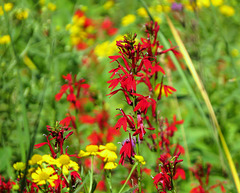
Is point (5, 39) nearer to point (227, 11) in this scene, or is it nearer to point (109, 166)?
point (109, 166)

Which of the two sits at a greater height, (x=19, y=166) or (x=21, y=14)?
(x=21, y=14)

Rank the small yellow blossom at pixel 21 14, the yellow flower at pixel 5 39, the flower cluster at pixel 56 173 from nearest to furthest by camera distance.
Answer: the flower cluster at pixel 56 173 < the small yellow blossom at pixel 21 14 < the yellow flower at pixel 5 39

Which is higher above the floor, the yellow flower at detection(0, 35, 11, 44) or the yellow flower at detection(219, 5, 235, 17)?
the yellow flower at detection(219, 5, 235, 17)

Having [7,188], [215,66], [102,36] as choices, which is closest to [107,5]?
[102,36]

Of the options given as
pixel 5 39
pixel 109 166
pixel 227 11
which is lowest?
pixel 109 166

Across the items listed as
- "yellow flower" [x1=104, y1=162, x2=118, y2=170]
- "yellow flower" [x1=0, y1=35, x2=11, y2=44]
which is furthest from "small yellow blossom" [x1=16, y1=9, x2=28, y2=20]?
"yellow flower" [x1=104, y1=162, x2=118, y2=170]

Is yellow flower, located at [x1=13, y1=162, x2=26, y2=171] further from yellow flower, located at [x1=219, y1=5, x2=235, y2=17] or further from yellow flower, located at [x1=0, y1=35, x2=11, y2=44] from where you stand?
yellow flower, located at [x1=219, y1=5, x2=235, y2=17]

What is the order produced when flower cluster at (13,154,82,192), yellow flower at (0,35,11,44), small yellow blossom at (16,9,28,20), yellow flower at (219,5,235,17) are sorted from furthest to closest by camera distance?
yellow flower at (219,5,235,17), yellow flower at (0,35,11,44), small yellow blossom at (16,9,28,20), flower cluster at (13,154,82,192)

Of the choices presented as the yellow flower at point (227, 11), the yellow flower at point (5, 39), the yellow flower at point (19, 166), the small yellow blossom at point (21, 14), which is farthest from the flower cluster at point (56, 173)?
the yellow flower at point (227, 11)

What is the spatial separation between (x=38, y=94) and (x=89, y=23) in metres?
1.15

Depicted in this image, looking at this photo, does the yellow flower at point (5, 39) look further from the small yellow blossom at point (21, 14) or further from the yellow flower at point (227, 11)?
the yellow flower at point (227, 11)

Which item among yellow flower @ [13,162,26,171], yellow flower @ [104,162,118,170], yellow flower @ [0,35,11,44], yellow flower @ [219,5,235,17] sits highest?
yellow flower @ [219,5,235,17]

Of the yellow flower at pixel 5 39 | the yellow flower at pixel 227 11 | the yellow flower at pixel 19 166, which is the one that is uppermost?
the yellow flower at pixel 227 11

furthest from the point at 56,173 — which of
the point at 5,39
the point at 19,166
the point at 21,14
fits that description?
the point at 5,39
